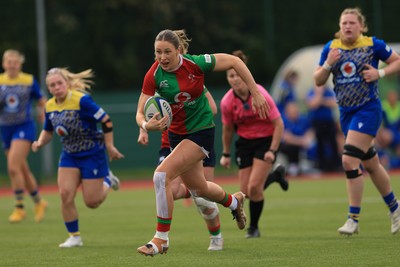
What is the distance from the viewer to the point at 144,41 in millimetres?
25891

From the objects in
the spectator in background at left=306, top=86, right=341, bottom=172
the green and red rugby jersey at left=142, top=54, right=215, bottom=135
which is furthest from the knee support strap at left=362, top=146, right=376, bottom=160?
the spectator in background at left=306, top=86, right=341, bottom=172

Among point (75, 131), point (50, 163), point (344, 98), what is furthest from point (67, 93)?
point (50, 163)

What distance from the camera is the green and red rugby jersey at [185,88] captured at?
8227 mm

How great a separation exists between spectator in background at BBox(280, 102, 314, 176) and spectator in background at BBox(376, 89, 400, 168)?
1700 mm

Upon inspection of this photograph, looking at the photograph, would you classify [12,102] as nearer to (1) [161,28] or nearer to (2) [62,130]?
(2) [62,130]

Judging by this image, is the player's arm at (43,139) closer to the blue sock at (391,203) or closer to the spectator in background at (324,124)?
the blue sock at (391,203)

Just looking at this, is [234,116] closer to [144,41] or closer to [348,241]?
[348,241]

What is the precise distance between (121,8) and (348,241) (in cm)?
1777

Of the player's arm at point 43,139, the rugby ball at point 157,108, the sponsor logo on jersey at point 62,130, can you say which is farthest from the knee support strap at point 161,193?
the player's arm at point 43,139

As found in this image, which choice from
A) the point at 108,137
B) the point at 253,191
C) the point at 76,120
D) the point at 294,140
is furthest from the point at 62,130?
the point at 294,140

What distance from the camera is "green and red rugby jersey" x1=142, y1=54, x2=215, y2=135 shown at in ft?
27.0

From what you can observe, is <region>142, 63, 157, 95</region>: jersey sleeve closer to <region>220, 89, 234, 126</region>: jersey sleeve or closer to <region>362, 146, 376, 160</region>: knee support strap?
<region>220, 89, 234, 126</region>: jersey sleeve

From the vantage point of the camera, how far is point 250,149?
10.5 metres

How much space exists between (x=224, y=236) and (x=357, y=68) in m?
2.36
